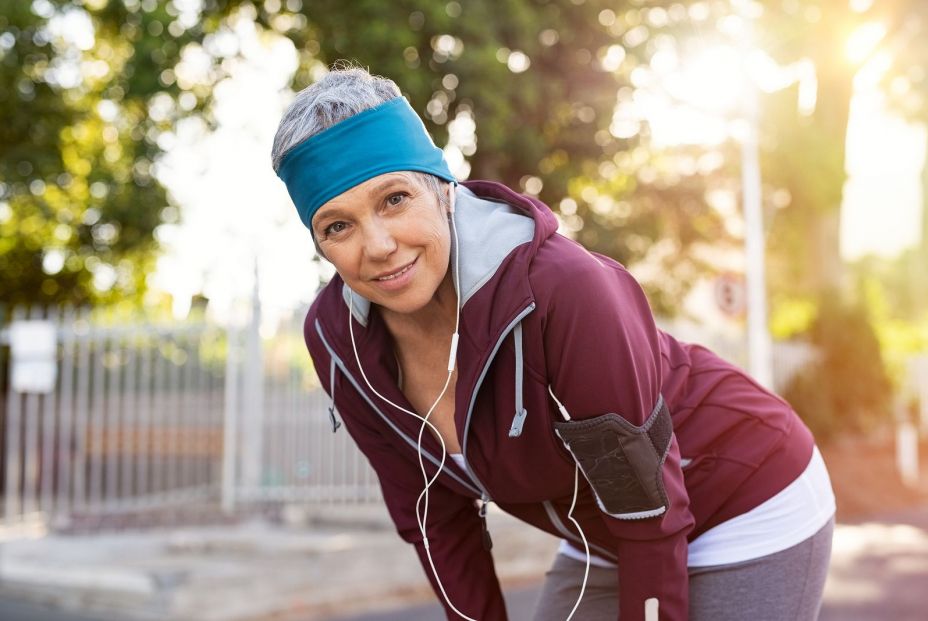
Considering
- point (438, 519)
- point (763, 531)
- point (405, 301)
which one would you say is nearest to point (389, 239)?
point (405, 301)

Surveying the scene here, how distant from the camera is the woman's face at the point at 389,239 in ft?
7.04

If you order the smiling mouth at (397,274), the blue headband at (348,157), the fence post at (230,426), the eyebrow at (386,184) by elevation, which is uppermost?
the blue headband at (348,157)

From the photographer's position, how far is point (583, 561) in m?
2.69

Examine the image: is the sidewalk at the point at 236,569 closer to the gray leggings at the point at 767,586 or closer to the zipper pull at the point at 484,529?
the zipper pull at the point at 484,529

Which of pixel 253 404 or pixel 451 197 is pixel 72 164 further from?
pixel 451 197

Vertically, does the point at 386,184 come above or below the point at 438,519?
above

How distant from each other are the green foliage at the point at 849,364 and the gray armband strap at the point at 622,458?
1616 cm

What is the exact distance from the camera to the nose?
214cm

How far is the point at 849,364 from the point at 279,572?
1270cm

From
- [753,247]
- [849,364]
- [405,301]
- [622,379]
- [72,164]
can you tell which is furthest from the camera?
[72,164]

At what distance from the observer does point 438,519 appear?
2.63m

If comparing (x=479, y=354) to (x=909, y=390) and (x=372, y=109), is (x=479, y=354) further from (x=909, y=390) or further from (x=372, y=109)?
(x=909, y=390)

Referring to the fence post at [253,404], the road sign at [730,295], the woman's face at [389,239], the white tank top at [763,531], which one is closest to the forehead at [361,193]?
the woman's face at [389,239]

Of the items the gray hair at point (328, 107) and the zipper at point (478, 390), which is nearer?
the zipper at point (478, 390)
